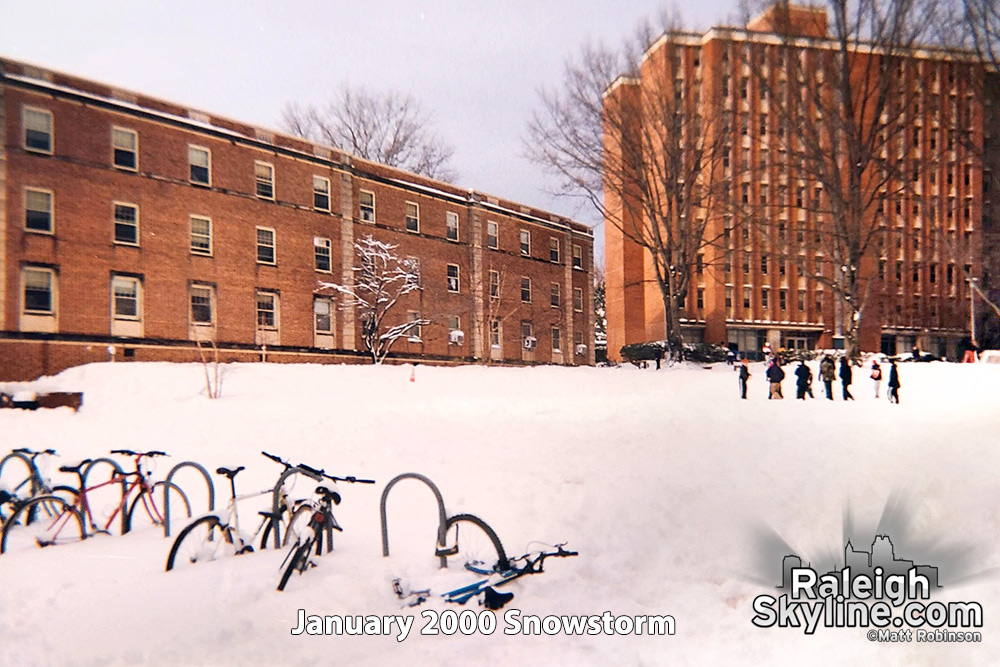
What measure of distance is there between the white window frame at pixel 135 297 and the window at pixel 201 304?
2.03 meters

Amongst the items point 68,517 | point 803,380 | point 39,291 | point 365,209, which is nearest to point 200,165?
point 39,291

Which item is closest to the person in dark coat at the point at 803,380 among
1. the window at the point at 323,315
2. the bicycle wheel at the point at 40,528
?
the bicycle wheel at the point at 40,528

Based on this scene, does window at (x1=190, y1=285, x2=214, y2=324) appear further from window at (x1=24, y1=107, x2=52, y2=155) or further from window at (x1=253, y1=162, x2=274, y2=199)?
window at (x1=24, y1=107, x2=52, y2=155)

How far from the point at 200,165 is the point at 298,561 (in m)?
26.5

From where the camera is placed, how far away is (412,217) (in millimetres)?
35969

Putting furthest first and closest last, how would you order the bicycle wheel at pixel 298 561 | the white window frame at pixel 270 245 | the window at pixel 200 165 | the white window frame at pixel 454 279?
the white window frame at pixel 454 279 → the white window frame at pixel 270 245 → the window at pixel 200 165 → the bicycle wheel at pixel 298 561

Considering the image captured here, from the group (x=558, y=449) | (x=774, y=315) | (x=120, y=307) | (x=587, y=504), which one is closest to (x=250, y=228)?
(x=120, y=307)

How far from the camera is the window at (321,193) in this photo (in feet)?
104

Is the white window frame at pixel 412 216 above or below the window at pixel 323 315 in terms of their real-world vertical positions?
above

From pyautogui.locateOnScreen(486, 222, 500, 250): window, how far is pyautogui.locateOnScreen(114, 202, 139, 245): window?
20036 mm

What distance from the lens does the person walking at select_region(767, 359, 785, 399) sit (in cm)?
1775

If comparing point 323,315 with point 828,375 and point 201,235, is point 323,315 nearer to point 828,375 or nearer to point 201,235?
point 201,235

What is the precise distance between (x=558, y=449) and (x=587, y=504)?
2.83 metres

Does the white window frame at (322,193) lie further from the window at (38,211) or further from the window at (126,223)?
the window at (38,211)
